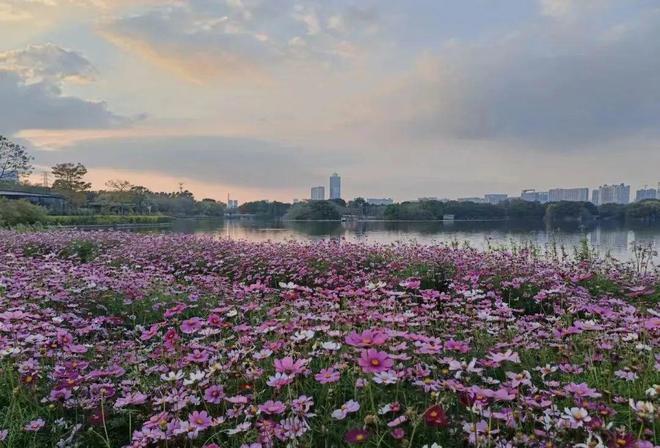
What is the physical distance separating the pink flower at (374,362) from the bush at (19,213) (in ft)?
71.8

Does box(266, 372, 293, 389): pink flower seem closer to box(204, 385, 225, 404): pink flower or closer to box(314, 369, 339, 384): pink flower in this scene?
box(314, 369, 339, 384): pink flower

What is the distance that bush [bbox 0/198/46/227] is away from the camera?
19219 mm

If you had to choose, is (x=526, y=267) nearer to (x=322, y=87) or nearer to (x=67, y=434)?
(x=67, y=434)

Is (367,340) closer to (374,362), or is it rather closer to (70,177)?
(374,362)

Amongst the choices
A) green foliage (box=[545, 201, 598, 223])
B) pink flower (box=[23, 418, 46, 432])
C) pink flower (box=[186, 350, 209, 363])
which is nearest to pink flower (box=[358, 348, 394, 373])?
pink flower (box=[186, 350, 209, 363])

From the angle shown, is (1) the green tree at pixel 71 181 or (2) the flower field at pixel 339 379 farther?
(1) the green tree at pixel 71 181

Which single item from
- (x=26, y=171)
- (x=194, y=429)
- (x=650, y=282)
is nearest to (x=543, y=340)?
(x=194, y=429)

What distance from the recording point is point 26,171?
1312 inches

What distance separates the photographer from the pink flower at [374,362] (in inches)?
46.3

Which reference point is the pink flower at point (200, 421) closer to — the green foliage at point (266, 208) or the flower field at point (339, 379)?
the flower field at point (339, 379)

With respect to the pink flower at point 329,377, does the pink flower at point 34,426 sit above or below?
below

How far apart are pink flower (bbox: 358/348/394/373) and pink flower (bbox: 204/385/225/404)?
19.5 inches

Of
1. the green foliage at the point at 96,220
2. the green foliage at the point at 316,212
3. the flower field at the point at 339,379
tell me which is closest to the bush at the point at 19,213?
the green foliage at the point at 96,220

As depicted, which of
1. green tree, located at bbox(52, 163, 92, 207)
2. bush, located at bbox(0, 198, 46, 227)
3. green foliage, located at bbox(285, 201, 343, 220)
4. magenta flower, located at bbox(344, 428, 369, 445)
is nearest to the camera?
magenta flower, located at bbox(344, 428, 369, 445)
